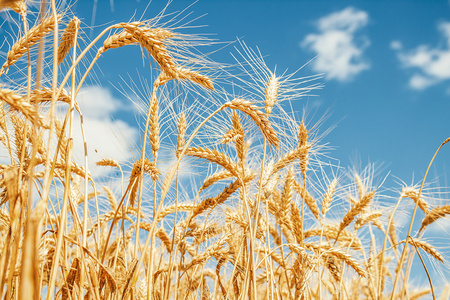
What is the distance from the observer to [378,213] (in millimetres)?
3844

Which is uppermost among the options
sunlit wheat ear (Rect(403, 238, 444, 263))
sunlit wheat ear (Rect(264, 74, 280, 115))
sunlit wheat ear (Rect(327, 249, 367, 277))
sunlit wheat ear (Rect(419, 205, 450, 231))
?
sunlit wheat ear (Rect(264, 74, 280, 115))

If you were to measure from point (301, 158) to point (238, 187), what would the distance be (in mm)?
764

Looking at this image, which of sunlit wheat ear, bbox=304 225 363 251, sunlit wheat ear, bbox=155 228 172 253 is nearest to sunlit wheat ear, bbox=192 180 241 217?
sunlit wheat ear, bbox=155 228 172 253

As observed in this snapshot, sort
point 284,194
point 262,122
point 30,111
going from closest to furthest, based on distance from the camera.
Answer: point 30,111 < point 262,122 < point 284,194

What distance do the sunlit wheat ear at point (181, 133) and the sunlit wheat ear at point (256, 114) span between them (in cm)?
57

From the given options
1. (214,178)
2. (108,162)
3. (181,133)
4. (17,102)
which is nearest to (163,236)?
(214,178)

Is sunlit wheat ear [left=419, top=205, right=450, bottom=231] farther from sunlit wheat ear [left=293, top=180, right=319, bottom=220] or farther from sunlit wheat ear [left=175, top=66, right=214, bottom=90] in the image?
sunlit wheat ear [left=175, top=66, right=214, bottom=90]

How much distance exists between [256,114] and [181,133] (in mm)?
698

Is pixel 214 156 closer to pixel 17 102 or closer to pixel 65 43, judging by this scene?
pixel 65 43

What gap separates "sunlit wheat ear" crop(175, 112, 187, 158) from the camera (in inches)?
99.5

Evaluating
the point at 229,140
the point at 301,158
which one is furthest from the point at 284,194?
the point at 229,140

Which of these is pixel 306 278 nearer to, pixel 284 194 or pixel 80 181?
pixel 284 194

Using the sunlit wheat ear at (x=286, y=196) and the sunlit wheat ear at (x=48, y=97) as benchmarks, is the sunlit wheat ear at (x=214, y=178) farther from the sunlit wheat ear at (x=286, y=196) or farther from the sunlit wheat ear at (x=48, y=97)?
the sunlit wheat ear at (x=48, y=97)

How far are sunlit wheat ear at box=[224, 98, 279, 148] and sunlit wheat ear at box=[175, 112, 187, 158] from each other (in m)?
0.57
